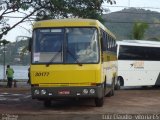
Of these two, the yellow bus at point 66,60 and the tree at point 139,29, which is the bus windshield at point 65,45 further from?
the tree at point 139,29

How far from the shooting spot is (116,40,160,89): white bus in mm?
34844

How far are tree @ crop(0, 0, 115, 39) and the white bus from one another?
5317 mm

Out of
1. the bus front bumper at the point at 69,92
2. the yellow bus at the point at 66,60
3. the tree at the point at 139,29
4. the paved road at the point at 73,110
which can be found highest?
the tree at the point at 139,29

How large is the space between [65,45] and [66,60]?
54 centimetres

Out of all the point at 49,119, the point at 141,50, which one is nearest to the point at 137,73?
the point at 141,50

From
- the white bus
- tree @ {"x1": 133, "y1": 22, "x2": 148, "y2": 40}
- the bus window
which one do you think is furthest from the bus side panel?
tree @ {"x1": 133, "y1": 22, "x2": 148, "y2": 40}

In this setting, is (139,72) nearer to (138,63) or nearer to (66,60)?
(138,63)

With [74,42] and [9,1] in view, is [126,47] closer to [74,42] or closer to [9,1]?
[9,1]

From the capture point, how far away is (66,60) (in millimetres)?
18734

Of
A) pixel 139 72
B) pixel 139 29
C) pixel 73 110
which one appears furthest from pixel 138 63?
pixel 139 29

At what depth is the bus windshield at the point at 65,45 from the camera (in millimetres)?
18766

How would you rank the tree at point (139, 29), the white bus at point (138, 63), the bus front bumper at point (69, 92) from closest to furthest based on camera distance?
the bus front bumper at point (69, 92)
the white bus at point (138, 63)
the tree at point (139, 29)

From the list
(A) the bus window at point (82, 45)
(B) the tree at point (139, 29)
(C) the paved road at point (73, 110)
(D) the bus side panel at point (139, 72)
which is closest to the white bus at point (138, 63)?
(D) the bus side panel at point (139, 72)

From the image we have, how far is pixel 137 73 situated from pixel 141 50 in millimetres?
1607
